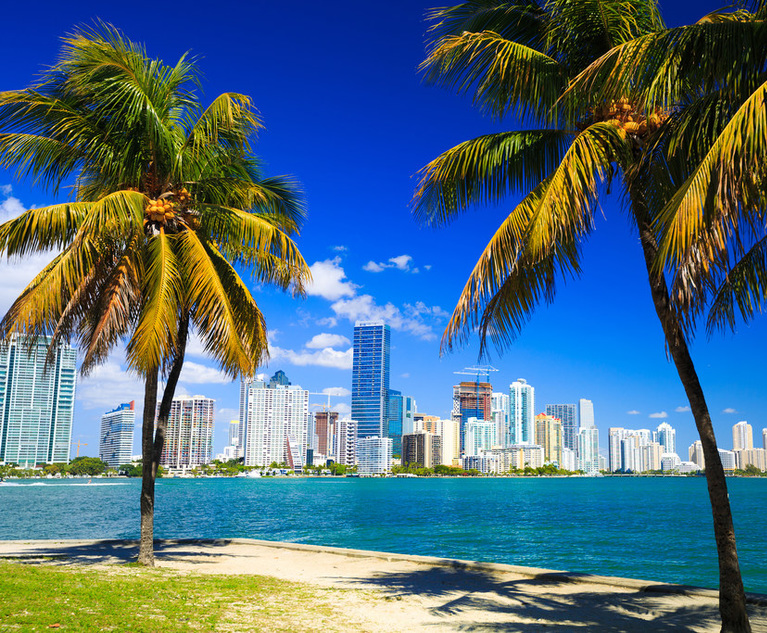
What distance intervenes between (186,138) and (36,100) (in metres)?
2.53

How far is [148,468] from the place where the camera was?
40.0ft

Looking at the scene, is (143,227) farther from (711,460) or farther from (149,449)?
(711,460)

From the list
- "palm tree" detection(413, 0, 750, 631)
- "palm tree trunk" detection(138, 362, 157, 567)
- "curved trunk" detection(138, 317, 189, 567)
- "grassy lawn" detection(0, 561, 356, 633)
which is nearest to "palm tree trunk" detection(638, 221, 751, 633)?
"palm tree" detection(413, 0, 750, 631)

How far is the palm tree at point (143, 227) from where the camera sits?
10094mm

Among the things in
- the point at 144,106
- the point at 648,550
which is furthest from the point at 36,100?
the point at 648,550

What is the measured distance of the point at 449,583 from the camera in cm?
1087

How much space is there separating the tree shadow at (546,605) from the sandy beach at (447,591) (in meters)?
0.01

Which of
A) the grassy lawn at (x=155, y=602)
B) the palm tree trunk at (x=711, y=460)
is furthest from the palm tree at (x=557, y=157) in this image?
the grassy lawn at (x=155, y=602)

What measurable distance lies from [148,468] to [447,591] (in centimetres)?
594

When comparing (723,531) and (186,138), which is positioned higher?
(186,138)

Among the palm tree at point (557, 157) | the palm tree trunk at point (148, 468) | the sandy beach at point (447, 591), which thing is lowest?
the sandy beach at point (447, 591)

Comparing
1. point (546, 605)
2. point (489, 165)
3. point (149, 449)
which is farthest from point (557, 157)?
point (149, 449)

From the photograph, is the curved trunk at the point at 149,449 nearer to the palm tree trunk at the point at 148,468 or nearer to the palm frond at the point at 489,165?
the palm tree trunk at the point at 148,468

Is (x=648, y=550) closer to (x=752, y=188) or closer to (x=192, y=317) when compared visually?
(x=192, y=317)
